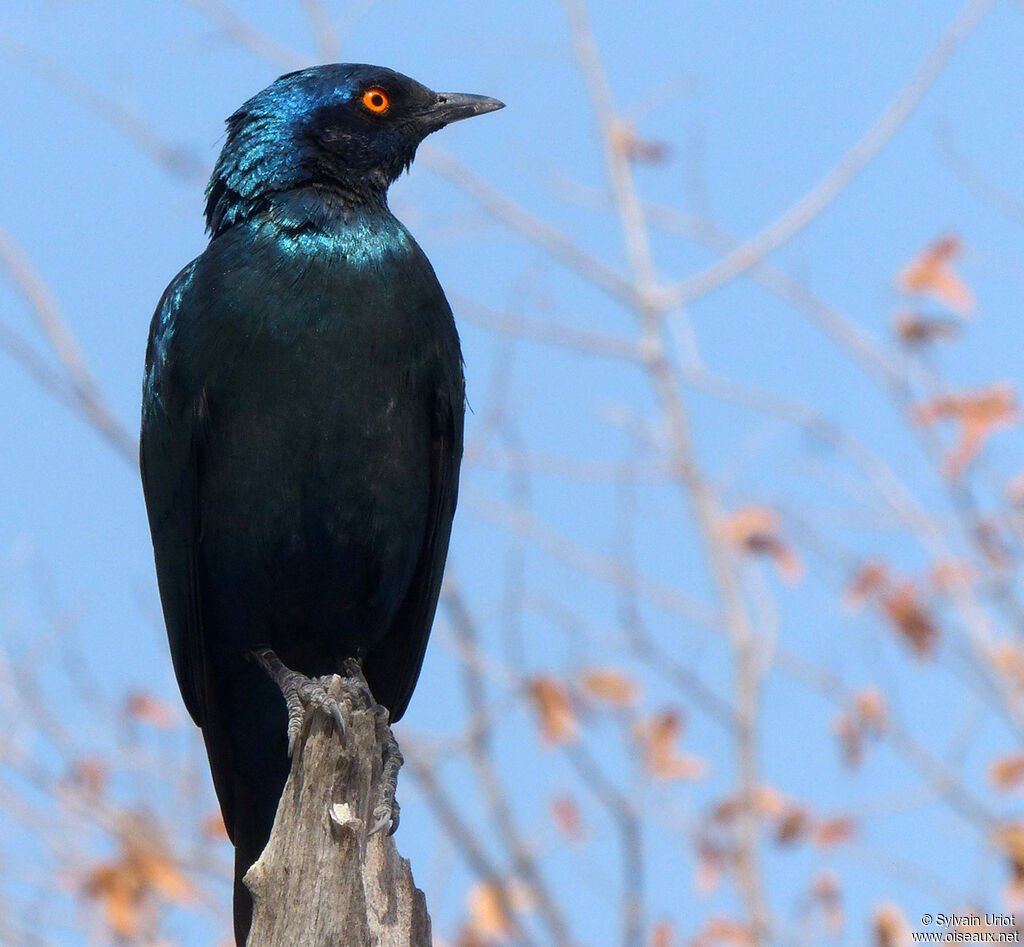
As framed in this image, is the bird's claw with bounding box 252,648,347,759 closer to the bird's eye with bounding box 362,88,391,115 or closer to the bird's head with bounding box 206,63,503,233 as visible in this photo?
the bird's head with bounding box 206,63,503,233

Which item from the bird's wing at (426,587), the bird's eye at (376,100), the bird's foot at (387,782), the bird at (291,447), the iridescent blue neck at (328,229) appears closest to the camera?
the bird's foot at (387,782)

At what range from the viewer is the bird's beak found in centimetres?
448

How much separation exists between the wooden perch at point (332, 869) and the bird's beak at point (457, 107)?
2210 mm

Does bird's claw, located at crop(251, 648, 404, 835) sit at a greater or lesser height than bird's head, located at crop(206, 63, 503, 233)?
lesser

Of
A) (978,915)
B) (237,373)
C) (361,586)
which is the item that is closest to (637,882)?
(978,915)

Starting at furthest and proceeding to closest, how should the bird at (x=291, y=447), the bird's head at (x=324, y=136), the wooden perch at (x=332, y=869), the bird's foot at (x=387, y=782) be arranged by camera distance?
the bird's head at (x=324, y=136) → the bird at (x=291, y=447) → the bird's foot at (x=387, y=782) → the wooden perch at (x=332, y=869)

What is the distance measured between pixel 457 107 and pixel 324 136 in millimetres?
575

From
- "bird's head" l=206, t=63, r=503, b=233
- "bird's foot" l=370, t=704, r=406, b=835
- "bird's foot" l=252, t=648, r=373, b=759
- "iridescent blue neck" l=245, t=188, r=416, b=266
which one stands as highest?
"bird's head" l=206, t=63, r=503, b=233

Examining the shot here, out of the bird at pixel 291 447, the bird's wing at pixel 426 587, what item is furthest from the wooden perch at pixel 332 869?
the bird's wing at pixel 426 587

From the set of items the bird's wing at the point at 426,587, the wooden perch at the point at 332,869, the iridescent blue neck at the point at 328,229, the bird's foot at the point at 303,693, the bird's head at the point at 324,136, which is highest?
the bird's head at the point at 324,136

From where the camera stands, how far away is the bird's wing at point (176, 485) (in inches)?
149

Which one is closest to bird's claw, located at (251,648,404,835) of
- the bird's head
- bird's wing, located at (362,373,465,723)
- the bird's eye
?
bird's wing, located at (362,373,465,723)

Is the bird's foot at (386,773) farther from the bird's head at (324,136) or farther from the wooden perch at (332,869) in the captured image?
the bird's head at (324,136)

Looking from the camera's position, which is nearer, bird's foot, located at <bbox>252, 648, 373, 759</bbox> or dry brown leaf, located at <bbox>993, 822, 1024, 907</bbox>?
bird's foot, located at <bbox>252, 648, 373, 759</bbox>
